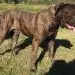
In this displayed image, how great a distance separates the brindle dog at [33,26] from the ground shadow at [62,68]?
0.42 m

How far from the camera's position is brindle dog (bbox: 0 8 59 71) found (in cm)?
773

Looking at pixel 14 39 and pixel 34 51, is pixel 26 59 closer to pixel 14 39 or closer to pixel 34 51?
pixel 14 39

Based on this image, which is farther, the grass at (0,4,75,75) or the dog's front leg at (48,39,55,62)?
the dog's front leg at (48,39,55,62)

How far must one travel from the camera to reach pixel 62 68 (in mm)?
8172

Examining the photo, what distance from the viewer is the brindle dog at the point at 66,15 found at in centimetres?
729

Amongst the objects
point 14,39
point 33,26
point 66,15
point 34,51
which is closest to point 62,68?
point 34,51

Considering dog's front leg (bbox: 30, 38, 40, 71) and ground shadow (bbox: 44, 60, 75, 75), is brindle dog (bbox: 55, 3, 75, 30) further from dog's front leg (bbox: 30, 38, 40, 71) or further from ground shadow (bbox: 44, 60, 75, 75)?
ground shadow (bbox: 44, 60, 75, 75)

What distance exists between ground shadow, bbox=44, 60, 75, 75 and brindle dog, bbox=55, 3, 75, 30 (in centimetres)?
128

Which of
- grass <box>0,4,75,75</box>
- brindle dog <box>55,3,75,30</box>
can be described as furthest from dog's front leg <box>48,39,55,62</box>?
brindle dog <box>55,3,75,30</box>

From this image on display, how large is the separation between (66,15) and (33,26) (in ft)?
3.92

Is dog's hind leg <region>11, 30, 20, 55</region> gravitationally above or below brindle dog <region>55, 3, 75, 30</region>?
below

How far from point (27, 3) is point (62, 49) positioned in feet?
38.1

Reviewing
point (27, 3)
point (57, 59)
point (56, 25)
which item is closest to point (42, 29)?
point (56, 25)

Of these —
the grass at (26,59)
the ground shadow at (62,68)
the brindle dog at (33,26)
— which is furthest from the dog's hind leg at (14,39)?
the ground shadow at (62,68)
